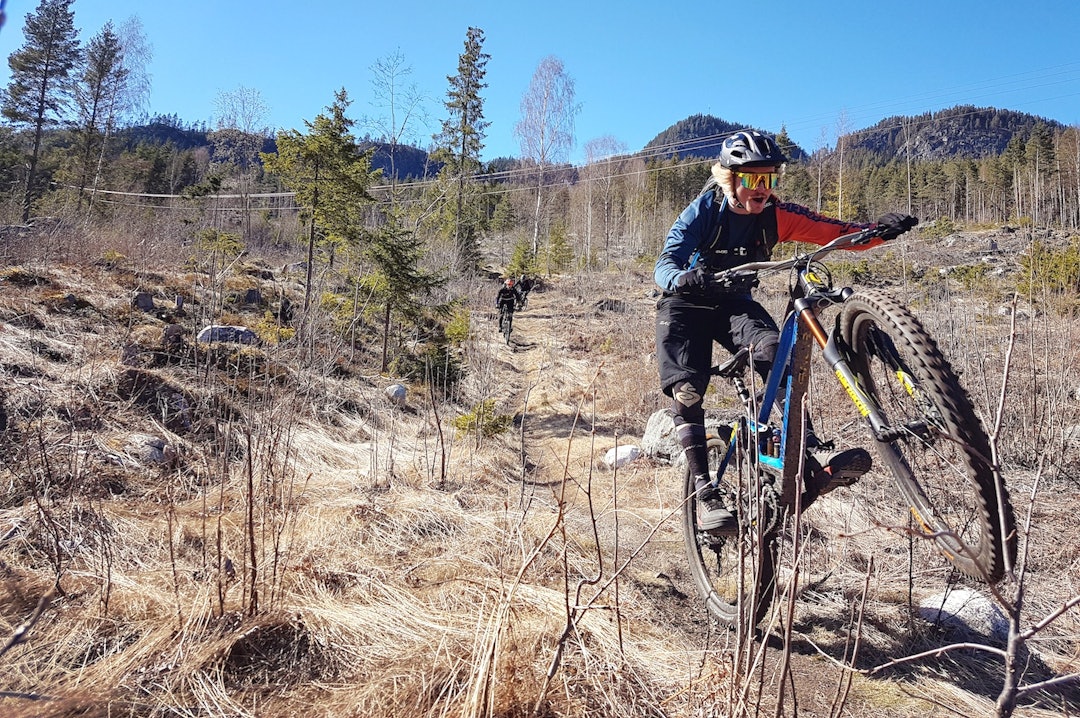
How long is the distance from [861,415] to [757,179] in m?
1.25

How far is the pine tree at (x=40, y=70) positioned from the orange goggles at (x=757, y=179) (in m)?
32.0

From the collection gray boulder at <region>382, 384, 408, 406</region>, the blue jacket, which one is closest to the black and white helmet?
the blue jacket

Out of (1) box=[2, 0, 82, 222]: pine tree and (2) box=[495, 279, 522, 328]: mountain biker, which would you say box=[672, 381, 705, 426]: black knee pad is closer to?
(2) box=[495, 279, 522, 328]: mountain biker

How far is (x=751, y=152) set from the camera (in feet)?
8.77

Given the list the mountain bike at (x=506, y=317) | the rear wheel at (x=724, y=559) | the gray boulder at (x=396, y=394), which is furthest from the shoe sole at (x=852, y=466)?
the mountain bike at (x=506, y=317)

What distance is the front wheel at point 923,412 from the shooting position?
159cm

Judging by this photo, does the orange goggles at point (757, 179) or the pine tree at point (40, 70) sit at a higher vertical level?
the pine tree at point (40, 70)

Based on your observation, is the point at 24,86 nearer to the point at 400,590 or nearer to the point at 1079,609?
the point at 400,590

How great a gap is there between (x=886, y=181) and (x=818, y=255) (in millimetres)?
68243

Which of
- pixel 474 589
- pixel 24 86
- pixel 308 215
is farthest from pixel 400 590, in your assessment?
pixel 24 86

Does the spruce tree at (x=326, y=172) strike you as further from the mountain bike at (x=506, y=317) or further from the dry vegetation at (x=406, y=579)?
the dry vegetation at (x=406, y=579)

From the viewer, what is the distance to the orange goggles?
273 cm

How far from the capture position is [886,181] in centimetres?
5831

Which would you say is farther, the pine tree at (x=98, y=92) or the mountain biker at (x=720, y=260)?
the pine tree at (x=98, y=92)
